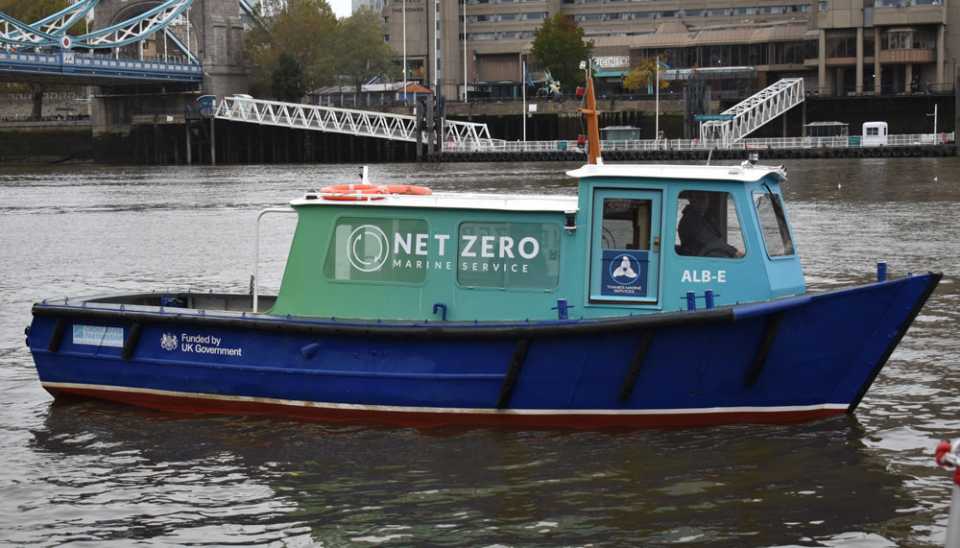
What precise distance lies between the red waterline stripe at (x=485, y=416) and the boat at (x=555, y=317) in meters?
0.02

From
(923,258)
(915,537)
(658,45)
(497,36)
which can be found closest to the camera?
(915,537)

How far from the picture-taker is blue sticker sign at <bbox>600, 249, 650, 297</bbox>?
12945 millimetres

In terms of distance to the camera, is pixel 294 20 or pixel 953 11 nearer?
pixel 953 11

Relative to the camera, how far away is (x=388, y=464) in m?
12.5

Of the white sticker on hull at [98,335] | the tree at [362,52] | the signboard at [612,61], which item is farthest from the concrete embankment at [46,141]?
the white sticker on hull at [98,335]

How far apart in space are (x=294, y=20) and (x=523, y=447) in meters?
113

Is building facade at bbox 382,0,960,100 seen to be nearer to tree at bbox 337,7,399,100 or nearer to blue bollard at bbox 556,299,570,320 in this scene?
tree at bbox 337,7,399,100

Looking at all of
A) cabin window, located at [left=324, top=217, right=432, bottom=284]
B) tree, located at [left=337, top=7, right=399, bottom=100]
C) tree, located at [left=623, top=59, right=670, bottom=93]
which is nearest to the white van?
tree, located at [left=623, top=59, right=670, bottom=93]

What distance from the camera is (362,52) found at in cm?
11612

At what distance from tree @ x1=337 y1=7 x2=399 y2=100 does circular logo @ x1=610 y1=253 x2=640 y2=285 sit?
101865 mm

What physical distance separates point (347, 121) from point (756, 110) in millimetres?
27838

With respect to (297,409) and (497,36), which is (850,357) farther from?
(497,36)

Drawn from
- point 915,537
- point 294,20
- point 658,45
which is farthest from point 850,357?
point 294,20

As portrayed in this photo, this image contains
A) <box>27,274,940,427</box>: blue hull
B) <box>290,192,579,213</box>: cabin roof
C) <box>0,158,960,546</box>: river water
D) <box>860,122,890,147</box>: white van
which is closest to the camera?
<box>0,158,960,546</box>: river water
